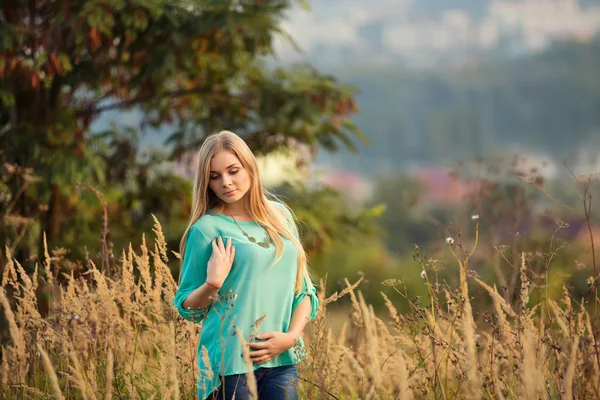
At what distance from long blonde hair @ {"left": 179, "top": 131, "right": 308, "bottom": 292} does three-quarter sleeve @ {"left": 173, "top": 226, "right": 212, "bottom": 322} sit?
0.06 m

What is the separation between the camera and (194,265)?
2.51 m

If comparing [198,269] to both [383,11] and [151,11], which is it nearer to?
[151,11]

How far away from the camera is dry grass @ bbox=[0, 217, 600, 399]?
2.56 m

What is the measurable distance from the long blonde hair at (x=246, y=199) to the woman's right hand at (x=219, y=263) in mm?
180

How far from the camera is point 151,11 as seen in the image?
23.2ft

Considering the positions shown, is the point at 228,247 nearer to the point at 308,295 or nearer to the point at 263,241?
the point at 263,241

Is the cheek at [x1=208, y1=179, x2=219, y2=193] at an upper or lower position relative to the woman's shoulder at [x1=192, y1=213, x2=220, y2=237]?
upper

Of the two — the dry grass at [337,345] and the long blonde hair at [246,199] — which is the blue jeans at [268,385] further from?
the long blonde hair at [246,199]

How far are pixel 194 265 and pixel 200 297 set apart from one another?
0.13 m

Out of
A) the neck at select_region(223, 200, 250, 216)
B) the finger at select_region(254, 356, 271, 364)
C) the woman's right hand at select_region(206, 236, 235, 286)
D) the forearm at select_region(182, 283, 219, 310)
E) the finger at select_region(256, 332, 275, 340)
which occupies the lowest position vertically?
the finger at select_region(254, 356, 271, 364)

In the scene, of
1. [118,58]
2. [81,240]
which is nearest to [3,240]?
[81,240]

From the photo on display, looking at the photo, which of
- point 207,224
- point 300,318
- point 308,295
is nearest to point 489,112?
point 308,295

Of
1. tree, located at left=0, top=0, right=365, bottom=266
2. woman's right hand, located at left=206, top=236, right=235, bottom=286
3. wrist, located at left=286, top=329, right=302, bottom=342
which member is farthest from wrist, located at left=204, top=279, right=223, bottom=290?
tree, located at left=0, top=0, right=365, bottom=266

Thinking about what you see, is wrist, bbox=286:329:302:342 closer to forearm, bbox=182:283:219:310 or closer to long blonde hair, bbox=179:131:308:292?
long blonde hair, bbox=179:131:308:292
